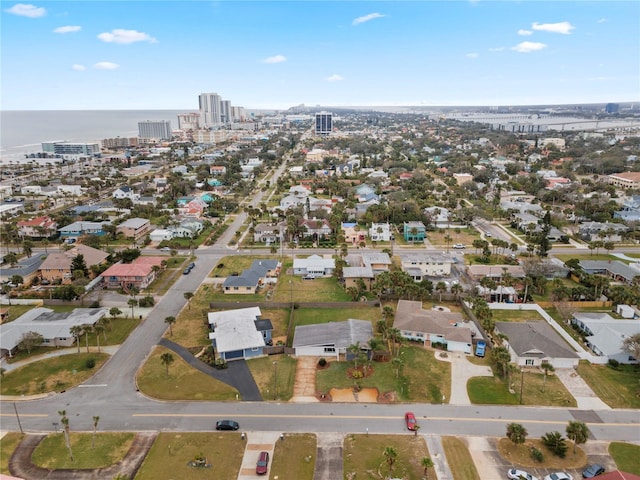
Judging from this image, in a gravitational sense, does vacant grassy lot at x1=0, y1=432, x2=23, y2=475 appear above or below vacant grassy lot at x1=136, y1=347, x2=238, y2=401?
below

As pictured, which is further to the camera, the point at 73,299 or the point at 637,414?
the point at 73,299

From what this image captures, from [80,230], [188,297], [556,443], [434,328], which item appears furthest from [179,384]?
[80,230]

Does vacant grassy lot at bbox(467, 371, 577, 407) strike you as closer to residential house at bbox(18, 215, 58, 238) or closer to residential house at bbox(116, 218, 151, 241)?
residential house at bbox(116, 218, 151, 241)

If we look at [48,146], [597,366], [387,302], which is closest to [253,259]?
[387,302]

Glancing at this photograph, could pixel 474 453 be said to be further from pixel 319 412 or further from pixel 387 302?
pixel 387 302

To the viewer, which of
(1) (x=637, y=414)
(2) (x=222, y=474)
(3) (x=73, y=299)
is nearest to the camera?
(2) (x=222, y=474)

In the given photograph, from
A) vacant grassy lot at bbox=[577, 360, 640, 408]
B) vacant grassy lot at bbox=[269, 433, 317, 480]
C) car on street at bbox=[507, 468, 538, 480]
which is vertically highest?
vacant grassy lot at bbox=[577, 360, 640, 408]

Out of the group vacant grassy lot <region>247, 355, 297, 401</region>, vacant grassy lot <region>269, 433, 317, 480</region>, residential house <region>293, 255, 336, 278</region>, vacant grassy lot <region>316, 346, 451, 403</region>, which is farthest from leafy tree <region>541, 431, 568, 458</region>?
residential house <region>293, 255, 336, 278</region>
